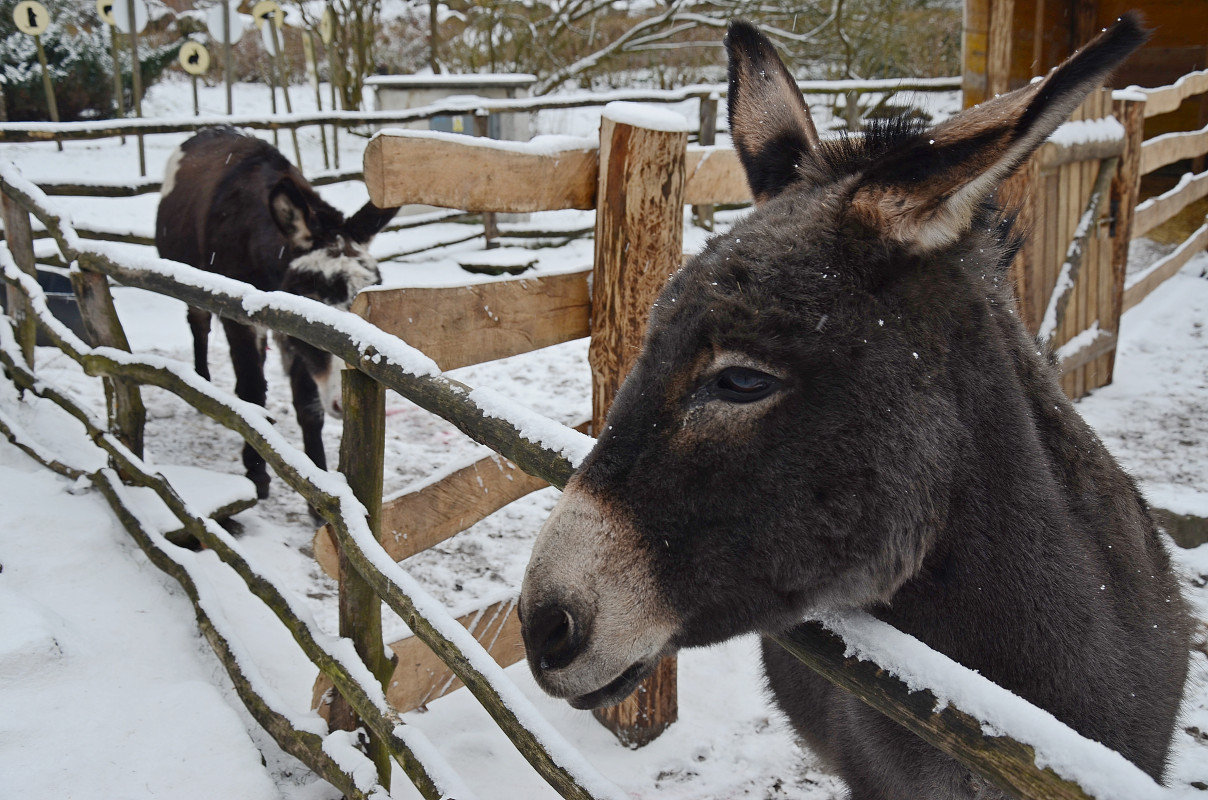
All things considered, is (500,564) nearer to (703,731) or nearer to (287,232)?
(703,731)

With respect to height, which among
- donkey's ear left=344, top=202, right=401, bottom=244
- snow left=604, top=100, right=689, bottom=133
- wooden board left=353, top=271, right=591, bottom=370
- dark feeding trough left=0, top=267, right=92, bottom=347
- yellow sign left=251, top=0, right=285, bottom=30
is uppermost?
yellow sign left=251, top=0, right=285, bottom=30

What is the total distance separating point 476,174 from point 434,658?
1.74m

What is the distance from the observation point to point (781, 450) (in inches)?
51.4

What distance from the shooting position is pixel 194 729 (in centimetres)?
238

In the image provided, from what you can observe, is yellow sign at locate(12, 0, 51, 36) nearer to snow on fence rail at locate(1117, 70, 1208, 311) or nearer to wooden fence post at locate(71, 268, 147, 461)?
wooden fence post at locate(71, 268, 147, 461)

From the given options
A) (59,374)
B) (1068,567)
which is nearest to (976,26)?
(1068,567)

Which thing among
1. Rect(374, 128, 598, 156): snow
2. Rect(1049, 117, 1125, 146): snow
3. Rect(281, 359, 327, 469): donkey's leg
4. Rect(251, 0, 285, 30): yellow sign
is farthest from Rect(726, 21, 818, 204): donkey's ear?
Rect(251, 0, 285, 30): yellow sign

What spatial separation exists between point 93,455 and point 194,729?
215cm

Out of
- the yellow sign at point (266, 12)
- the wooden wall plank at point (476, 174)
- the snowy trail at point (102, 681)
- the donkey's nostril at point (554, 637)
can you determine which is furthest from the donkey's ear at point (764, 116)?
the yellow sign at point (266, 12)

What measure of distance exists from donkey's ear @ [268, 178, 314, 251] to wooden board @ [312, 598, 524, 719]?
281 centimetres

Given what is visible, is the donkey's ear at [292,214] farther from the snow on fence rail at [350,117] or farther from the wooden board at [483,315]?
the snow on fence rail at [350,117]

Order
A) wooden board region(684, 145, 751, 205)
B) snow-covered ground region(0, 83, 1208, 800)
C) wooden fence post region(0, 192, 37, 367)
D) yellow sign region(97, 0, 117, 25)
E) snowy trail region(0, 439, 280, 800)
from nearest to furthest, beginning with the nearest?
snowy trail region(0, 439, 280, 800) < snow-covered ground region(0, 83, 1208, 800) < wooden board region(684, 145, 751, 205) < wooden fence post region(0, 192, 37, 367) < yellow sign region(97, 0, 117, 25)

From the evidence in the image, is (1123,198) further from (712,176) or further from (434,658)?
(434,658)

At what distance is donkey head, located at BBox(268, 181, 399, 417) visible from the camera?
14.9 feet
